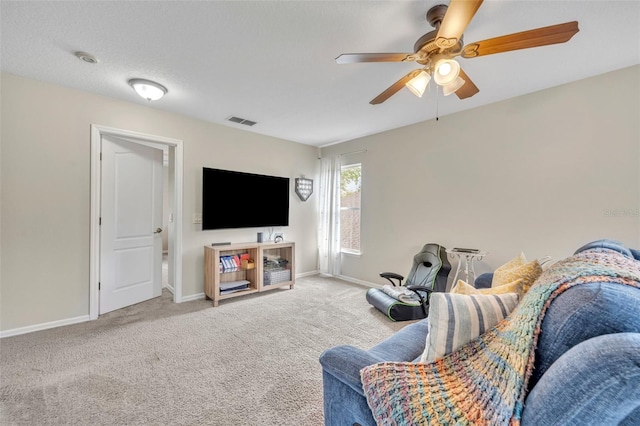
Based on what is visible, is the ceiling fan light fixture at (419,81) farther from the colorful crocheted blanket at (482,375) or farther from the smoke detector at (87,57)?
the smoke detector at (87,57)

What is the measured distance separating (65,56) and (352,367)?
10.4ft

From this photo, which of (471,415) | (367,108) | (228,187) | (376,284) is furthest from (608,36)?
(228,187)

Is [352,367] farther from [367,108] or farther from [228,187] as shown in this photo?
[228,187]

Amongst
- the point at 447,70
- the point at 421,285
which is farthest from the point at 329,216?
the point at 447,70

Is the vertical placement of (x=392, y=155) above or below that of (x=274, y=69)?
below

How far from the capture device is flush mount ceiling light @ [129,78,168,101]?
2533 millimetres

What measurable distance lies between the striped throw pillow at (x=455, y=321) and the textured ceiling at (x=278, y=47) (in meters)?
1.72

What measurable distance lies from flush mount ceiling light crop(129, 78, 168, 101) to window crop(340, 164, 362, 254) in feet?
9.73

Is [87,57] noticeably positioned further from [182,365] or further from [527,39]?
[527,39]

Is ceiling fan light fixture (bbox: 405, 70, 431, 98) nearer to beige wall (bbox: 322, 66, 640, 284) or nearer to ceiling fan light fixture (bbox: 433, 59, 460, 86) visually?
ceiling fan light fixture (bbox: 433, 59, 460, 86)

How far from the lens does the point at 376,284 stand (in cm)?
418

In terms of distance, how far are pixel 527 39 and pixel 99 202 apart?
4.02 meters

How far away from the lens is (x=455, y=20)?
1.32m

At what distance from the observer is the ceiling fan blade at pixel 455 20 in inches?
47.4
